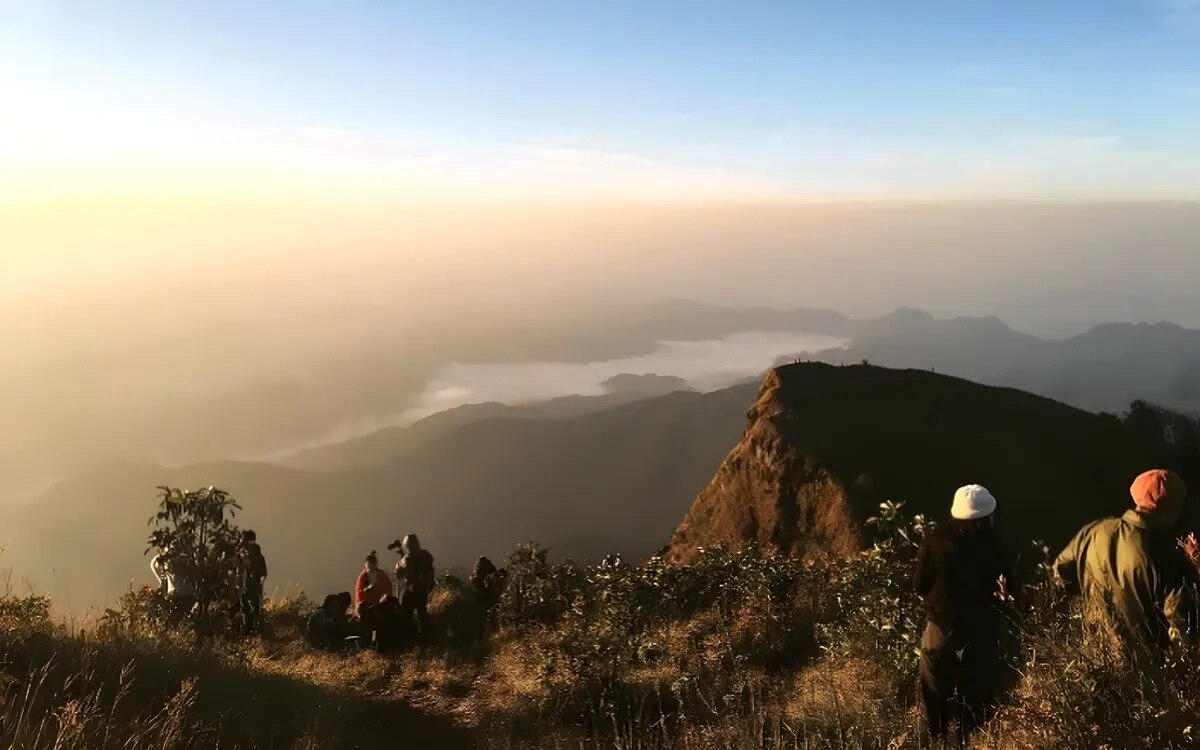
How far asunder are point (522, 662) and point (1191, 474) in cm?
1042

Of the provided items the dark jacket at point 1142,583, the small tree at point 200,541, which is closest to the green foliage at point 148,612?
the small tree at point 200,541

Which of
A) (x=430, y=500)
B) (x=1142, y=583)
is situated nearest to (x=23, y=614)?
(x=1142, y=583)

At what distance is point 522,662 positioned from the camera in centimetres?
912

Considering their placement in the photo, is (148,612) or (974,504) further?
(148,612)

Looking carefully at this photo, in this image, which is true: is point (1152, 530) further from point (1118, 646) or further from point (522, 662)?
point (522, 662)

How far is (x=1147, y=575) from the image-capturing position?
417 centimetres

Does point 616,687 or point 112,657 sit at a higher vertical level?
point 112,657

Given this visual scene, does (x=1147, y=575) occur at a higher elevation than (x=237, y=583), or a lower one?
higher

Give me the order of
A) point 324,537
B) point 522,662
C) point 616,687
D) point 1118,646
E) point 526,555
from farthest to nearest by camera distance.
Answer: point 324,537
point 526,555
point 522,662
point 616,687
point 1118,646

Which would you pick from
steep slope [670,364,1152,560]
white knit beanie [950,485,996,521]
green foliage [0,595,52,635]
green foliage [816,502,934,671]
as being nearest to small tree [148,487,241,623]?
green foliage [0,595,52,635]

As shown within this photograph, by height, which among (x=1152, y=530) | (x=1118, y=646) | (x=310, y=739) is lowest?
(x=310, y=739)

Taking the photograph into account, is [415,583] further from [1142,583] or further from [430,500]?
[430,500]

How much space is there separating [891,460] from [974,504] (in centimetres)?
799

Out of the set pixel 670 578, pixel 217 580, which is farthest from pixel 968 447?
pixel 217 580
